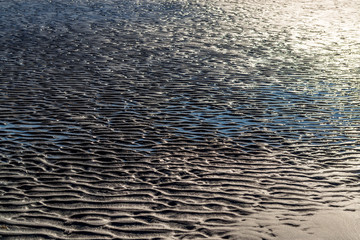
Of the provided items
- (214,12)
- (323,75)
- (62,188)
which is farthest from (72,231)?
(214,12)

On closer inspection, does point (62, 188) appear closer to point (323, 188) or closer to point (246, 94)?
point (323, 188)

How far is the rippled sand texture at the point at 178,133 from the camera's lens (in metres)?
6.40

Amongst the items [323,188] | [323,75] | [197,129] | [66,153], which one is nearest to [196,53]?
[323,75]

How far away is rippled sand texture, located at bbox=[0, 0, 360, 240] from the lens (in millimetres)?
6398

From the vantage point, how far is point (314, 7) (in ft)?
76.6

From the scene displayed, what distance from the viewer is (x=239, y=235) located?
5984 millimetres

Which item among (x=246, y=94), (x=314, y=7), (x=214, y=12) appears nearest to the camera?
(x=246, y=94)

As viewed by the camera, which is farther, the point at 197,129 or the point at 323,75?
the point at 323,75

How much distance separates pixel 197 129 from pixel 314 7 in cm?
1573

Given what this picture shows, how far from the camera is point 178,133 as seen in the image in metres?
9.18

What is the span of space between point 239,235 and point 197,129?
3.54m

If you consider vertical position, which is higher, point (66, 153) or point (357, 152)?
point (357, 152)

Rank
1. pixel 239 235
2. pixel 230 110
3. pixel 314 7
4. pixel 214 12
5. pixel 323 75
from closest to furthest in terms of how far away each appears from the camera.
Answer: pixel 239 235
pixel 230 110
pixel 323 75
pixel 214 12
pixel 314 7

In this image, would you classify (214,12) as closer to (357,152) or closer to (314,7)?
(314,7)
